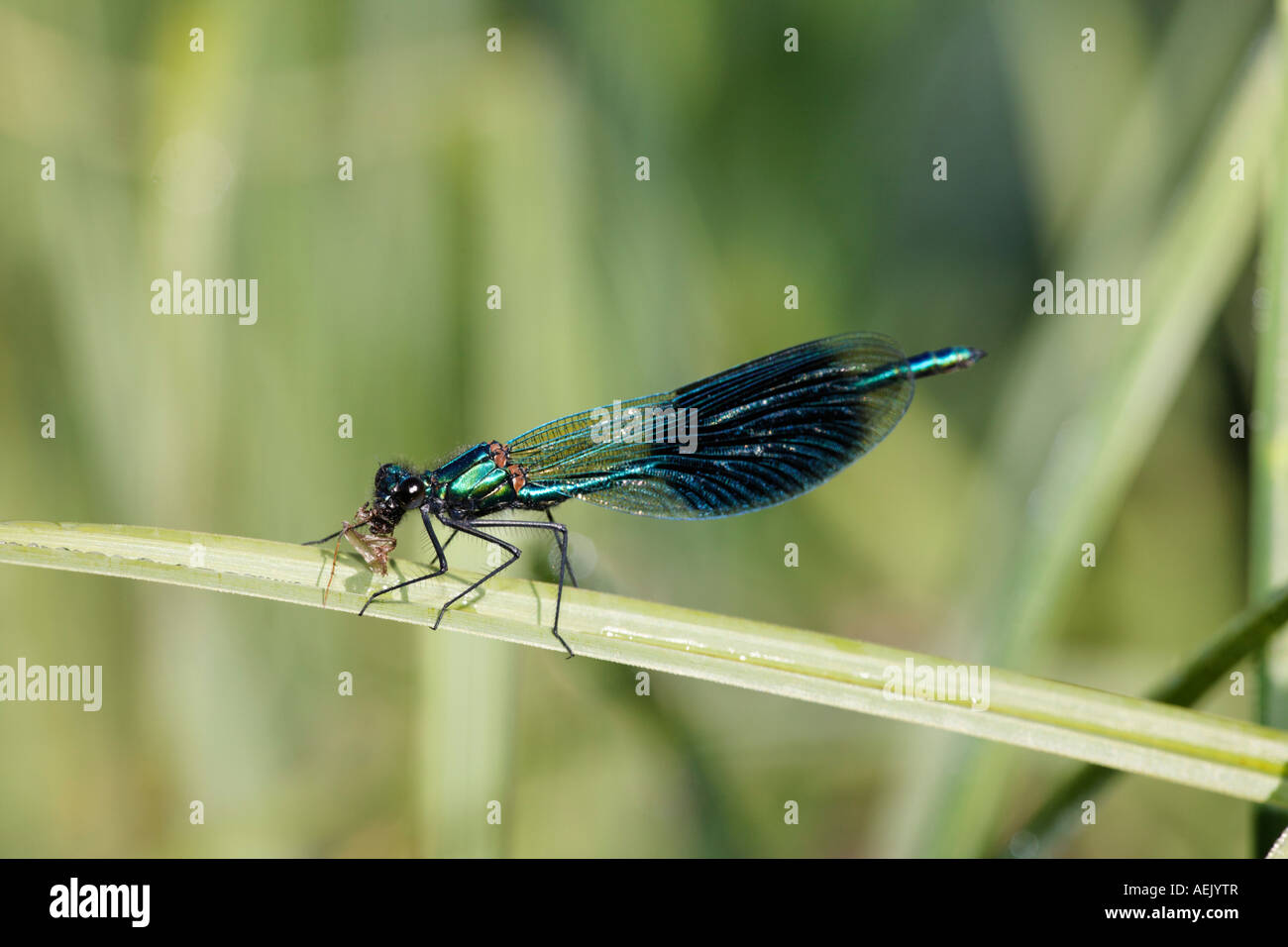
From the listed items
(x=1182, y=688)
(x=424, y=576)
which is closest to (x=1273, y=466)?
(x=1182, y=688)

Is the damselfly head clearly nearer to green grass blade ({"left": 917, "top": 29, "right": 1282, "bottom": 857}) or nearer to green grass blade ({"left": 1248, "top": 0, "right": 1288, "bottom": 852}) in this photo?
green grass blade ({"left": 917, "top": 29, "right": 1282, "bottom": 857})

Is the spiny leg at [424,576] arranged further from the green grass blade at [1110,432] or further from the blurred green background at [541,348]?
the green grass blade at [1110,432]

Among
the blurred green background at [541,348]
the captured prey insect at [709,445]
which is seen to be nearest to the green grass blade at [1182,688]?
the blurred green background at [541,348]

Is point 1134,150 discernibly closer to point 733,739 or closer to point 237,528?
point 733,739

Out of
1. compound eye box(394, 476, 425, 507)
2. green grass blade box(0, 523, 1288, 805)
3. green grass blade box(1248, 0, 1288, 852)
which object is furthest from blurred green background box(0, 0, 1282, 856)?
green grass blade box(0, 523, 1288, 805)

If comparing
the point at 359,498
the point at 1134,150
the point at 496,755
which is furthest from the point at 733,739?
the point at 1134,150

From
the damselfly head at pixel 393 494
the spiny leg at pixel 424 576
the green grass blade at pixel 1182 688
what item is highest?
the damselfly head at pixel 393 494
